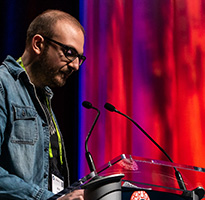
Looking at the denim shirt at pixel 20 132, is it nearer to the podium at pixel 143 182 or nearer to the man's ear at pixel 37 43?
the man's ear at pixel 37 43

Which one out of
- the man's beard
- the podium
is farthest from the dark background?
the podium

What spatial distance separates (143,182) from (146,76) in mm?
1972

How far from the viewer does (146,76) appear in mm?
2850

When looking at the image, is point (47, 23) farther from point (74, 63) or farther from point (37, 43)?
point (74, 63)

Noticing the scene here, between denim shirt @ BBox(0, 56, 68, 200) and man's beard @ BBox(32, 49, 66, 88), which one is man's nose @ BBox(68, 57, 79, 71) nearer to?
man's beard @ BBox(32, 49, 66, 88)

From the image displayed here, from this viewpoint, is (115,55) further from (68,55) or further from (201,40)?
(68,55)

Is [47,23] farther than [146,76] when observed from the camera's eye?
No

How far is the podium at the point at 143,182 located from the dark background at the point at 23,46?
6.01 ft

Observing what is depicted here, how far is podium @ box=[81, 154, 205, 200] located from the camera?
85cm

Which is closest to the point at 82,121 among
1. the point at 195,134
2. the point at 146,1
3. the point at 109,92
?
the point at 109,92

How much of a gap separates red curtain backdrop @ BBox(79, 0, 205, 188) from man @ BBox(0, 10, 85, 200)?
43.6 inches

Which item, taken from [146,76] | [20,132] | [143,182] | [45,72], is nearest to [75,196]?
[143,182]

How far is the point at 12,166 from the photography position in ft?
4.59

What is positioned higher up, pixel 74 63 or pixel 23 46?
pixel 23 46
